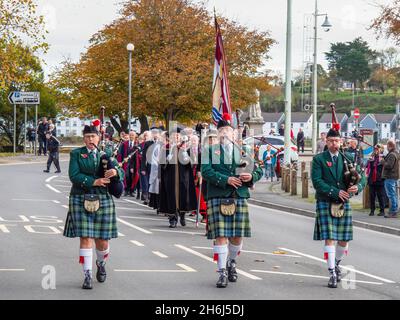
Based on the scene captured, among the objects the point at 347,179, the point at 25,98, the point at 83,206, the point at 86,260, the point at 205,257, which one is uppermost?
the point at 25,98

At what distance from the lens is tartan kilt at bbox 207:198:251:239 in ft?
36.4

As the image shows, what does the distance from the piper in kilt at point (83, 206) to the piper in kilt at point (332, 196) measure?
2387 millimetres

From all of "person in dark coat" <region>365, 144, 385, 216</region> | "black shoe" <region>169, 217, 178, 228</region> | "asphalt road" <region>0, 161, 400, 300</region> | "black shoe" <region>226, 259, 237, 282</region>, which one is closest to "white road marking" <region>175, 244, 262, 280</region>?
"asphalt road" <region>0, 161, 400, 300</region>

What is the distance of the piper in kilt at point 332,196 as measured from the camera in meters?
11.1

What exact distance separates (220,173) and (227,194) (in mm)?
263

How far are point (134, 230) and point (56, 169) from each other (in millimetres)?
20888

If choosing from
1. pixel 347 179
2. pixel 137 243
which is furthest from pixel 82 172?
pixel 137 243

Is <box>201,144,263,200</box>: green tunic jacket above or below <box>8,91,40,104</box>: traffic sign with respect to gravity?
below

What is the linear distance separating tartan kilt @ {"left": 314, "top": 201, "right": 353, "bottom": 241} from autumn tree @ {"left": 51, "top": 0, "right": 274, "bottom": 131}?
4550cm

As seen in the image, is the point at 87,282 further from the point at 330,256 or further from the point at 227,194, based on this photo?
the point at 330,256

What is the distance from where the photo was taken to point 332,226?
1115 centimetres

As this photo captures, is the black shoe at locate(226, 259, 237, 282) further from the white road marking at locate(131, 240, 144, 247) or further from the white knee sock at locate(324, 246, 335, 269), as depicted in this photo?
the white road marking at locate(131, 240, 144, 247)

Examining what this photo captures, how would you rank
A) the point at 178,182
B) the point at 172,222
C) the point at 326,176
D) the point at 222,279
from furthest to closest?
the point at 178,182 < the point at 172,222 < the point at 326,176 < the point at 222,279
